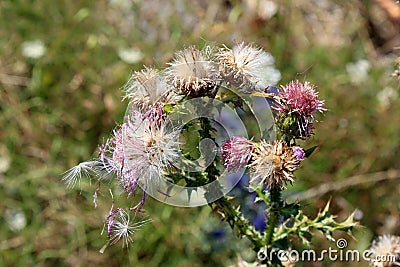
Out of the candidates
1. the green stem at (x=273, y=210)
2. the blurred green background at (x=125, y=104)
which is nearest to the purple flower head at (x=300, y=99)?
the green stem at (x=273, y=210)

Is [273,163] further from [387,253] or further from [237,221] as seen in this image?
[387,253]

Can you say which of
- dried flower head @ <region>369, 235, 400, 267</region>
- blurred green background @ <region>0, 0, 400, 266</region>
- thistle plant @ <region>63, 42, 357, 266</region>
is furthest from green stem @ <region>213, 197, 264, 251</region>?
blurred green background @ <region>0, 0, 400, 266</region>

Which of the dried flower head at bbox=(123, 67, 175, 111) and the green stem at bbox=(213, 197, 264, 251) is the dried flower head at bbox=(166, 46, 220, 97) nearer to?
the dried flower head at bbox=(123, 67, 175, 111)

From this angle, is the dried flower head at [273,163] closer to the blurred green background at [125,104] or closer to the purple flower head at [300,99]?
the purple flower head at [300,99]

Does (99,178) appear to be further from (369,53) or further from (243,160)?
(369,53)

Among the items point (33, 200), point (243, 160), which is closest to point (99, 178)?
point (243, 160)

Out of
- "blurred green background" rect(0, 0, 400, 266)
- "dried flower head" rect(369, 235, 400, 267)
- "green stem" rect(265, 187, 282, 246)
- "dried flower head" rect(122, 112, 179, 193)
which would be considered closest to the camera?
"dried flower head" rect(122, 112, 179, 193)
